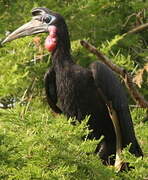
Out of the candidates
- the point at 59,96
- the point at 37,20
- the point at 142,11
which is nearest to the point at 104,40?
the point at 142,11

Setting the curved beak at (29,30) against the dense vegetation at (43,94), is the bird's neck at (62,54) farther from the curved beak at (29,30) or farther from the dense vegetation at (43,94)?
the curved beak at (29,30)

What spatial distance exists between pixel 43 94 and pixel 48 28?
1073 mm

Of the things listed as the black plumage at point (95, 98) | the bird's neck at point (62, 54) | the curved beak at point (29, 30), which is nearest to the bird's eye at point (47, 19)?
the curved beak at point (29, 30)

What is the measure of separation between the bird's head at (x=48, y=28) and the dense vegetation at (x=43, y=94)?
1.19ft

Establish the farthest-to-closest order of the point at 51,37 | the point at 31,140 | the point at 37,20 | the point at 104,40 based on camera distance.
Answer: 1. the point at 104,40
2. the point at 37,20
3. the point at 51,37
4. the point at 31,140

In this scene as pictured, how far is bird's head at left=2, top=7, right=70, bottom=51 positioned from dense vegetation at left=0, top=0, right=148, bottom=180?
36cm

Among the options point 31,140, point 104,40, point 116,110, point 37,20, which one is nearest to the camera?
point 31,140

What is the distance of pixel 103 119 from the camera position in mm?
6129

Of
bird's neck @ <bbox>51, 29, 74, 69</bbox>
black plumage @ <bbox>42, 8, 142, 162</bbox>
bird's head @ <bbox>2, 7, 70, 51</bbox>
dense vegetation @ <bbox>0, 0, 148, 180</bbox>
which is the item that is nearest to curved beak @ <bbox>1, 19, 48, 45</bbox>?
bird's head @ <bbox>2, 7, 70, 51</bbox>

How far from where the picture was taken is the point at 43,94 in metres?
7.68

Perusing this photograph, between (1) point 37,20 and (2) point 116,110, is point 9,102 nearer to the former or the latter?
(1) point 37,20

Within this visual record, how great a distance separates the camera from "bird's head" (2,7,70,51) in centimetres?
652

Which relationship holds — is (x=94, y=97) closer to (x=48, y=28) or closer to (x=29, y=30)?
(x=48, y=28)

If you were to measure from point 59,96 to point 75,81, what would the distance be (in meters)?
0.25
